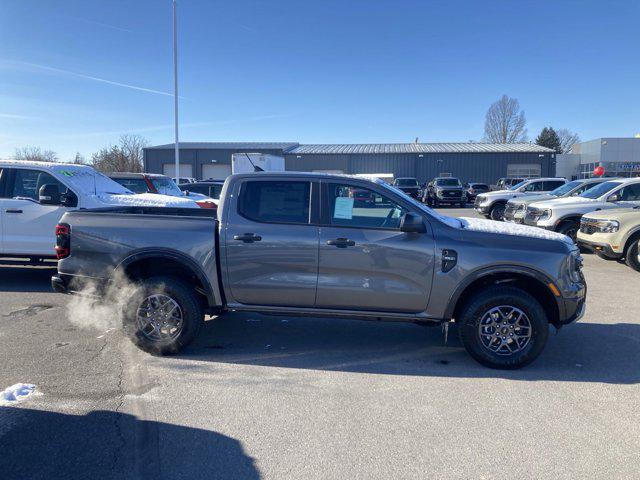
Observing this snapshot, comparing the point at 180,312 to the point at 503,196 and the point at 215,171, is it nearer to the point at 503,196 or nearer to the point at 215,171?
the point at 503,196

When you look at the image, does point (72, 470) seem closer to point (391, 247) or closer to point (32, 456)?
point (32, 456)

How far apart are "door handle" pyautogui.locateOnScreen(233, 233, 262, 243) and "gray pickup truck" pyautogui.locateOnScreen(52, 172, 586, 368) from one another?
0.01 meters

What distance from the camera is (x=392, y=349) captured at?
5.30 m

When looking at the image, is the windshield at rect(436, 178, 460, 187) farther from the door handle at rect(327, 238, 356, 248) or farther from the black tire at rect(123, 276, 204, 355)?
the black tire at rect(123, 276, 204, 355)

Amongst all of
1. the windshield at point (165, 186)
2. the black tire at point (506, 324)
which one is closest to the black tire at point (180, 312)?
the black tire at point (506, 324)

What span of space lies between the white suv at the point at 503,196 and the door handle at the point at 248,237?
18087 mm

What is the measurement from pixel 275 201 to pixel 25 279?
6.02 m

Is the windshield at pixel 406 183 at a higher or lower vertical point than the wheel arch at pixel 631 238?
higher

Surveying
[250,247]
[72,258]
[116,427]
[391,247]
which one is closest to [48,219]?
[72,258]

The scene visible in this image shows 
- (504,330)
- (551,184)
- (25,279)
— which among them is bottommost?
(25,279)

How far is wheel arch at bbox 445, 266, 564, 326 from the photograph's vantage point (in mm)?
4582

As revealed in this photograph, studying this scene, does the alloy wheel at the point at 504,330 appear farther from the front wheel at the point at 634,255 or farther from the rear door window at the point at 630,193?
the rear door window at the point at 630,193

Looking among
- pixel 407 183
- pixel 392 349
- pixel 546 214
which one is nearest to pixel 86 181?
pixel 392 349

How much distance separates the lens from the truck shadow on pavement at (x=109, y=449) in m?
2.97
